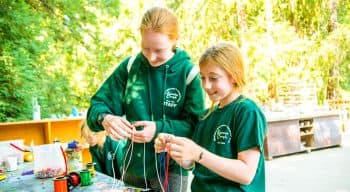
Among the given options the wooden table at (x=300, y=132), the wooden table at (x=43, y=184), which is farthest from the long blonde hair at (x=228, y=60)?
the wooden table at (x=300, y=132)

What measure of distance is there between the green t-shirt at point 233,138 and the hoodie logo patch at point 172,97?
0.18m

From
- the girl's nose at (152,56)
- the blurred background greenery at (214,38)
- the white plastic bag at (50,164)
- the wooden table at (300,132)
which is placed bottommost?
the wooden table at (300,132)

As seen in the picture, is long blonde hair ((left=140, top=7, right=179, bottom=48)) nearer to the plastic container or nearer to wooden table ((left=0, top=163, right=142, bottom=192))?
wooden table ((left=0, top=163, right=142, bottom=192))

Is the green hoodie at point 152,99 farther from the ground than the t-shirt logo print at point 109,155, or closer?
farther from the ground

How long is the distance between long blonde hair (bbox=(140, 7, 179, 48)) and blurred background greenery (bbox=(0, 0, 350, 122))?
20.3ft

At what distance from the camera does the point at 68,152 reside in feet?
7.12

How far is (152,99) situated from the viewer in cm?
141

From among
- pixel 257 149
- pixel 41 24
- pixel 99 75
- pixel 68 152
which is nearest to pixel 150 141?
pixel 257 149

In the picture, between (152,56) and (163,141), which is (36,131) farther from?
(163,141)

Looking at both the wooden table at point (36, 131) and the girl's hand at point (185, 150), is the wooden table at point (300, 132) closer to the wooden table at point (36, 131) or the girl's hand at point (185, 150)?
the wooden table at point (36, 131)

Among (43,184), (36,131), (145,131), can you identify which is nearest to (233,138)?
(145,131)

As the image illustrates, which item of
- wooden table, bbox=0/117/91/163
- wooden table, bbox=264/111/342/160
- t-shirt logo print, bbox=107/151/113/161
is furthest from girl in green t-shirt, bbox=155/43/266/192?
wooden table, bbox=264/111/342/160

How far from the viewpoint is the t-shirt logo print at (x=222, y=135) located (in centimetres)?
115

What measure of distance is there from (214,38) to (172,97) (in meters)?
7.55
